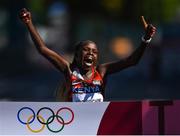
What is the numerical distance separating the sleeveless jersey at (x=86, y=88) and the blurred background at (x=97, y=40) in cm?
1117

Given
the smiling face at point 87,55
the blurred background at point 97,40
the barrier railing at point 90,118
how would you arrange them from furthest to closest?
the blurred background at point 97,40, the smiling face at point 87,55, the barrier railing at point 90,118

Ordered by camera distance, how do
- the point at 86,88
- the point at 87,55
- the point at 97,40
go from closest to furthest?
the point at 86,88
the point at 87,55
the point at 97,40

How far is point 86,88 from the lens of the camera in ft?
25.9

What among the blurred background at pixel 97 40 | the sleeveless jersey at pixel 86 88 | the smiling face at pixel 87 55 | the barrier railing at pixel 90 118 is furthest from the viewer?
the blurred background at pixel 97 40

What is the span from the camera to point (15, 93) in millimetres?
19812

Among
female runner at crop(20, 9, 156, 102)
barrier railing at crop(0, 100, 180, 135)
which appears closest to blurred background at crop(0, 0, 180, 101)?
female runner at crop(20, 9, 156, 102)

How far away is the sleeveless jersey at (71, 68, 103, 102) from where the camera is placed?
7.85 metres

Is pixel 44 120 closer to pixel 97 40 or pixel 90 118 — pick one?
pixel 90 118

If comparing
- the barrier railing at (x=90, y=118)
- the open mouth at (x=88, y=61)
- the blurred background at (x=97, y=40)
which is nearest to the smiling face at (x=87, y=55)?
the open mouth at (x=88, y=61)

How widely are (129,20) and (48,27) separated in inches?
89.0

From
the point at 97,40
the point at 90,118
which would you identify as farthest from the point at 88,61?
the point at 97,40

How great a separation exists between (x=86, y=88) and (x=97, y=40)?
14658 millimetres

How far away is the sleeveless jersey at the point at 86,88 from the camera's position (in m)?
7.85

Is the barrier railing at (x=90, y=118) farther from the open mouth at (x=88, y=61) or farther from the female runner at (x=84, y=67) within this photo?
the open mouth at (x=88, y=61)
